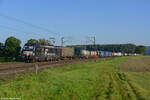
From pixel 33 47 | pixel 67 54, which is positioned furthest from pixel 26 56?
pixel 67 54

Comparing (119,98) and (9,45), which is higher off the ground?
(9,45)

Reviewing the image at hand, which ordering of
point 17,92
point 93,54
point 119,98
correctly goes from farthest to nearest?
point 93,54 < point 119,98 < point 17,92

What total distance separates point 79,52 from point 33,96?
235ft

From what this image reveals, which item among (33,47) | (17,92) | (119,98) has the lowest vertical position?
(119,98)

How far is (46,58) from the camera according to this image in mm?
43406

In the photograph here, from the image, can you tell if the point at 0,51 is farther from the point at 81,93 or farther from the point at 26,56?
the point at 81,93

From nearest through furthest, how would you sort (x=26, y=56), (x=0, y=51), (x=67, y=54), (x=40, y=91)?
1. (x=40, y=91)
2. (x=26, y=56)
3. (x=67, y=54)
4. (x=0, y=51)

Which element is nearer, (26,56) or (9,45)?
(26,56)

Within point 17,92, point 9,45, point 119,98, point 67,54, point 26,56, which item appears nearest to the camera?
point 17,92

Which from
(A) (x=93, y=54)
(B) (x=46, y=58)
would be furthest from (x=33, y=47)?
(A) (x=93, y=54)

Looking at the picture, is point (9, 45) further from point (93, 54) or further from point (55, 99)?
point (55, 99)

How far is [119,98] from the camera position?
503 inches

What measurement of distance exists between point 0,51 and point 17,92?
6175 cm

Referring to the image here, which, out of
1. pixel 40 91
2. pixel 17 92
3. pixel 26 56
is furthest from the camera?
pixel 26 56
